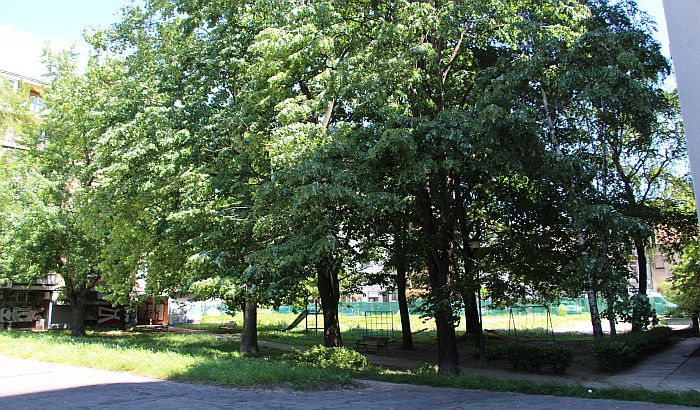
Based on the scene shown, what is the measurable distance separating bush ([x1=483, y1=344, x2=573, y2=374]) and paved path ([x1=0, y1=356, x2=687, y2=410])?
6.00m

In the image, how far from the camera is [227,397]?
9.41 meters

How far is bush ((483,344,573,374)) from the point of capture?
1573 cm

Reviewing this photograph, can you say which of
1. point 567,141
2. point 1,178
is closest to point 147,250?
point 1,178

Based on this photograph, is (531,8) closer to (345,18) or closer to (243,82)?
(345,18)

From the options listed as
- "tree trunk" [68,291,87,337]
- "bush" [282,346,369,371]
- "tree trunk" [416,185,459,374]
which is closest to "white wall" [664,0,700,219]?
"tree trunk" [416,185,459,374]

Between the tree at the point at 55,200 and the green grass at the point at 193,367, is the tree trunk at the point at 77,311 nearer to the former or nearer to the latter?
the tree at the point at 55,200

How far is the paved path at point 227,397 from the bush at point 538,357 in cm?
600

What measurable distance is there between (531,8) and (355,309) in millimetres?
40317

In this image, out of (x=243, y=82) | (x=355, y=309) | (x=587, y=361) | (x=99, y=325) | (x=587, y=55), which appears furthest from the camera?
(x=355, y=309)

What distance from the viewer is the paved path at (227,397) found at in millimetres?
8680

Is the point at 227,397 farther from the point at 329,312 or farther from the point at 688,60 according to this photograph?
the point at 688,60

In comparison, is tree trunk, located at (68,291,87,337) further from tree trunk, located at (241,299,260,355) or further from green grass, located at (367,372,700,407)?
green grass, located at (367,372,700,407)

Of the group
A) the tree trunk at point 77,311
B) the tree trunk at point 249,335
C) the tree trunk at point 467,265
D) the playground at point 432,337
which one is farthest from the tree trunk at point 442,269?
the tree trunk at point 77,311

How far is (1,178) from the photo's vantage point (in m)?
26.7
